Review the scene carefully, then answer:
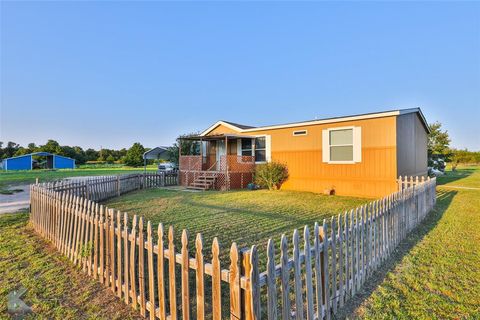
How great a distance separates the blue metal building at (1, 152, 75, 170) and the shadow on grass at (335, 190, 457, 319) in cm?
5828

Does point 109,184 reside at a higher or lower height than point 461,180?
higher

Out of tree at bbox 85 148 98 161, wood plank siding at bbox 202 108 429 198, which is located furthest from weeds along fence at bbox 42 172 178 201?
tree at bbox 85 148 98 161

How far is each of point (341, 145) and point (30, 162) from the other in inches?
2228

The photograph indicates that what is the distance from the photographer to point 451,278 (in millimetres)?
3312

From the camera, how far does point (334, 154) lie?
11.6 metres

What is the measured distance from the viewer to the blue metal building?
145ft

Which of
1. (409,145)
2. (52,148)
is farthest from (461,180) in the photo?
(52,148)

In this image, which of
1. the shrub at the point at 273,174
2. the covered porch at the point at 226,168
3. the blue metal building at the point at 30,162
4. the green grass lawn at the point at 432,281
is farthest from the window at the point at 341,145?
the blue metal building at the point at 30,162

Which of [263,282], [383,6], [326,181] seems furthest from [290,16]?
[263,282]

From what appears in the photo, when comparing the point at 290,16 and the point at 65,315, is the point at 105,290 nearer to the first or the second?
the point at 65,315

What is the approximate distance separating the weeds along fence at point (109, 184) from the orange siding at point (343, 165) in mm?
7330

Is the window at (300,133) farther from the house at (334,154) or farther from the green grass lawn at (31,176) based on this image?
the green grass lawn at (31,176)

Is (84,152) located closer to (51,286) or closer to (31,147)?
(31,147)

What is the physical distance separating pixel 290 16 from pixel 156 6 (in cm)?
831
